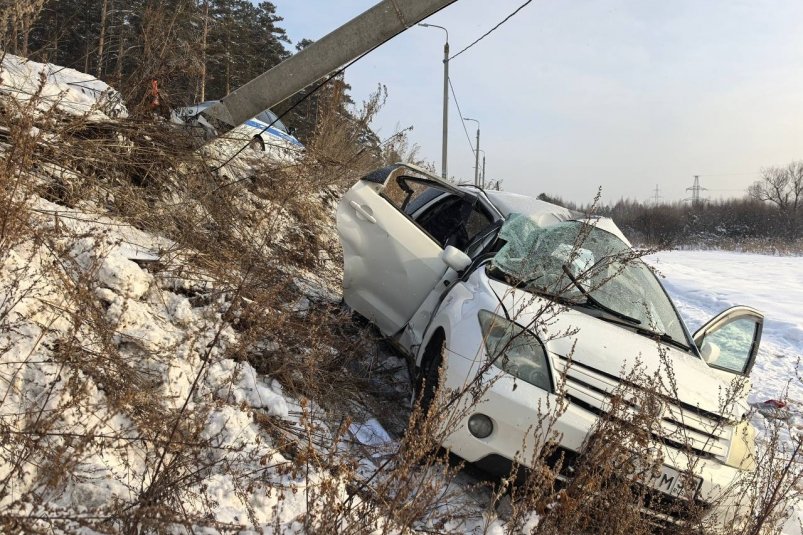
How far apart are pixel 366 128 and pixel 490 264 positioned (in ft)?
20.8

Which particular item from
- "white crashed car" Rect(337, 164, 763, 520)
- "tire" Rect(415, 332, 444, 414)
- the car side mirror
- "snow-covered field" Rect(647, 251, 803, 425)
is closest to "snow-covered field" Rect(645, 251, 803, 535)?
"snow-covered field" Rect(647, 251, 803, 425)

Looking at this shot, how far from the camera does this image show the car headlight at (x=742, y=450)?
3162 millimetres

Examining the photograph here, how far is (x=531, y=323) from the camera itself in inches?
113

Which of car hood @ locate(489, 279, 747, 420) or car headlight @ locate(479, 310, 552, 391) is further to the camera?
car hood @ locate(489, 279, 747, 420)

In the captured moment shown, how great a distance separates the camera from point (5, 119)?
3.87m

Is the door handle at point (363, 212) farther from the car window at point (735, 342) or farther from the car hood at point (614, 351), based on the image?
the car window at point (735, 342)

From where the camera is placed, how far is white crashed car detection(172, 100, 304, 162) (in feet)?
19.5

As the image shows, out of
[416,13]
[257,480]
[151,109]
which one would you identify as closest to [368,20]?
[416,13]

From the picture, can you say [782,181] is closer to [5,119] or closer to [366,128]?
[366,128]

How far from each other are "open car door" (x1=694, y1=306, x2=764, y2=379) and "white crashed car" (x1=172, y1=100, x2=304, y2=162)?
412cm

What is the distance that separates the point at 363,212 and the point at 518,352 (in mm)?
1929

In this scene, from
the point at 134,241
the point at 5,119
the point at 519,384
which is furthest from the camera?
the point at 134,241

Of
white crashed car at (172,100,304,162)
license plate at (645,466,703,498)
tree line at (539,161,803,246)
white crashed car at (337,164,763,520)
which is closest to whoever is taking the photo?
license plate at (645,466,703,498)

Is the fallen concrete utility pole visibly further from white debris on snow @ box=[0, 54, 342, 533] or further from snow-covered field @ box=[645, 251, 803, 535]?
snow-covered field @ box=[645, 251, 803, 535]
